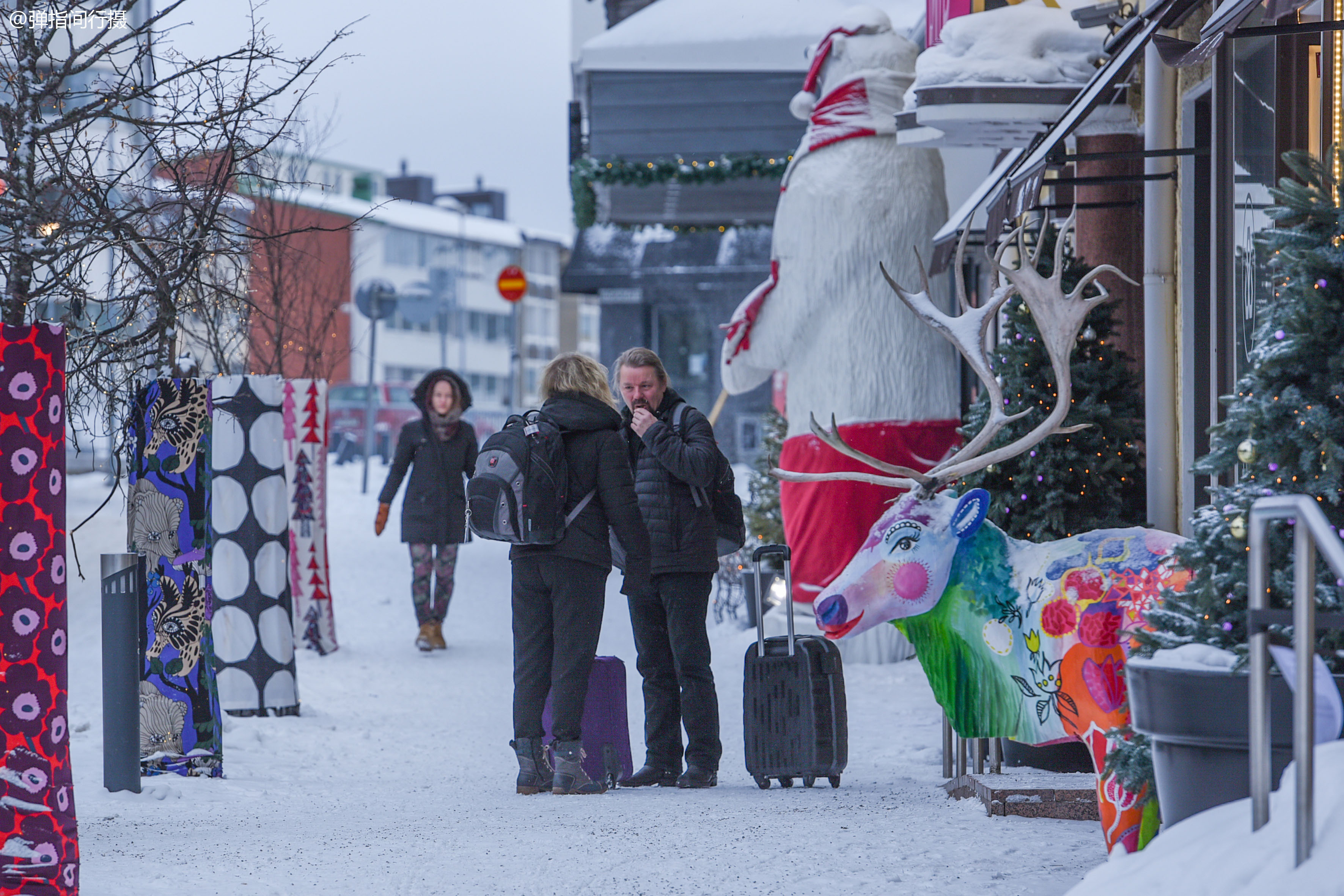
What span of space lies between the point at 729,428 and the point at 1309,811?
763 inches

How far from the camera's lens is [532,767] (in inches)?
249

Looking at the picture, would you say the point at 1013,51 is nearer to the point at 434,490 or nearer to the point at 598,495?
the point at 598,495

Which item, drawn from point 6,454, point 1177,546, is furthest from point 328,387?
point 1177,546

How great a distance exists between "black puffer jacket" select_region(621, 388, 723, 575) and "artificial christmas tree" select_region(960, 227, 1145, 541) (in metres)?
1.03

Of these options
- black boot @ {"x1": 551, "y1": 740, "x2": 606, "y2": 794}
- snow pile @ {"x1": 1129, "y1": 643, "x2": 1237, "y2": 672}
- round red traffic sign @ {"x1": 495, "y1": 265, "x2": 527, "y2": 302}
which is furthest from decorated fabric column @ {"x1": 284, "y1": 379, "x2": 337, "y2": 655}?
round red traffic sign @ {"x1": 495, "y1": 265, "x2": 527, "y2": 302}

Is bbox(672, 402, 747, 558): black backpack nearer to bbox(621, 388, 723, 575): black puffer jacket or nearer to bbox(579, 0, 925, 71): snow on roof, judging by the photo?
bbox(621, 388, 723, 575): black puffer jacket

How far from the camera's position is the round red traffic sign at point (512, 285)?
72.6ft

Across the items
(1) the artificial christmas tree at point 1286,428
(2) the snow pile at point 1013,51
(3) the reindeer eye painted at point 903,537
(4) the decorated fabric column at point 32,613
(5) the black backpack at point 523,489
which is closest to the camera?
(1) the artificial christmas tree at point 1286,428

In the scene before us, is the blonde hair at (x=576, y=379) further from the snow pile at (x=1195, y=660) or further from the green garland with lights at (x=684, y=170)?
the green garland with lights at (x=684, y=170)

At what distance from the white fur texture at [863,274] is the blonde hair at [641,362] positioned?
322 centimetres

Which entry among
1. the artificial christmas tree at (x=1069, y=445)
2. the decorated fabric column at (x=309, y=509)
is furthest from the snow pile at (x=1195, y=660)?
the decorated fabric column at (x=309, y=509)

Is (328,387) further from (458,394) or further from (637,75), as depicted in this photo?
(637,75)

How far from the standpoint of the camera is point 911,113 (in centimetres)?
862

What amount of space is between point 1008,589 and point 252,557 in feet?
15.2
